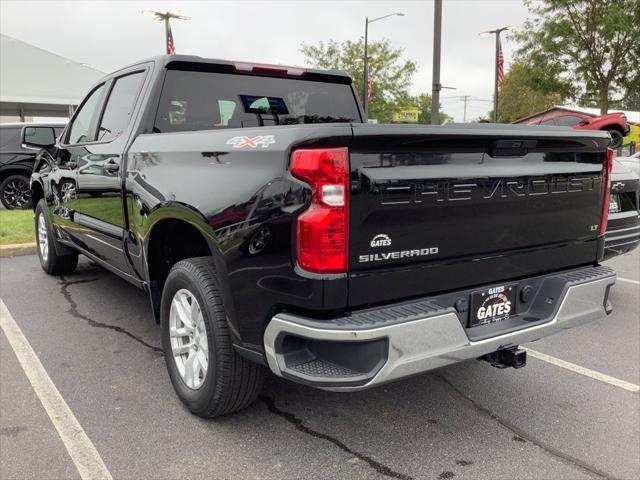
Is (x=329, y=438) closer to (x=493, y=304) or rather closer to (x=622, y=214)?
(x=493, y=304)

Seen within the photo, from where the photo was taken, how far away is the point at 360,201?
7.11ft

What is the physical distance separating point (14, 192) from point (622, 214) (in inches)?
442

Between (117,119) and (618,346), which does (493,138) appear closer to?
(618,346)

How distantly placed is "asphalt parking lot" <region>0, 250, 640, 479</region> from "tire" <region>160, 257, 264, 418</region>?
17cm

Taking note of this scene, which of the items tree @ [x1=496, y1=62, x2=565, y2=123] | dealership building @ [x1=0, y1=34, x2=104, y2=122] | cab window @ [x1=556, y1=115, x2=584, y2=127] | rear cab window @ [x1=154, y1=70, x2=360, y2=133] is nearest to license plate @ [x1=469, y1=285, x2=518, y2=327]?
rear cab window @ [x1=154, y1=70, x2=360, y2=133]

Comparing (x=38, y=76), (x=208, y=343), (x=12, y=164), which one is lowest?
(x=208, y=343)

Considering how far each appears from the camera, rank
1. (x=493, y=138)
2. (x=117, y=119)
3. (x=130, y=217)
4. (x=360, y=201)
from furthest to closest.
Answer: (x=117, y=119) → (x=130, y=217) → (x=493, y=138) → (x=360, y=201)

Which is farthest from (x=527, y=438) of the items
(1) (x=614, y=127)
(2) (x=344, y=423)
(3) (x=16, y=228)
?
(1) (x=614, y=127)

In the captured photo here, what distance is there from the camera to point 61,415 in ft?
9.87

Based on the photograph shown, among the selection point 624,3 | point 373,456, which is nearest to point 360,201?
point 373,456

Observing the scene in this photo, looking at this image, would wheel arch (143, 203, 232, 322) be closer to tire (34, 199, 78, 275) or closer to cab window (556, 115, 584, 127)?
tire (34, 199, 78, 275)

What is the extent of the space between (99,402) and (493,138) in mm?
2554

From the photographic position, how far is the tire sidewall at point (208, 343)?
106 inches

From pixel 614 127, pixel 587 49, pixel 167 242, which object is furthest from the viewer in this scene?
pixel 587 49
